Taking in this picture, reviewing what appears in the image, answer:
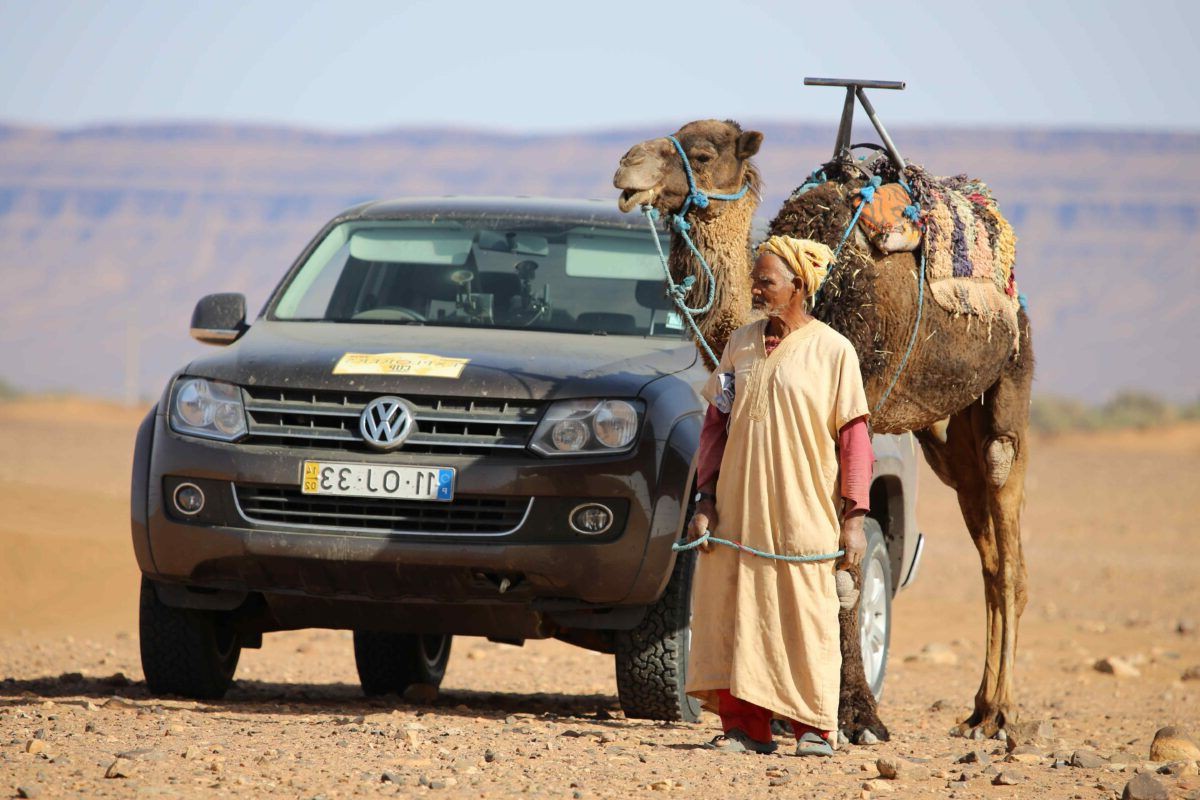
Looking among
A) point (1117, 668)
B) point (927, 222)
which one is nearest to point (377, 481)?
point (927, 222)

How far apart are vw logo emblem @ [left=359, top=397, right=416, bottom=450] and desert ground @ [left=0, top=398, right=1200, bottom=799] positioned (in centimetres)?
104

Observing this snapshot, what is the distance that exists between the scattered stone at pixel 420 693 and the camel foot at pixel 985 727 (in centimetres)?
245

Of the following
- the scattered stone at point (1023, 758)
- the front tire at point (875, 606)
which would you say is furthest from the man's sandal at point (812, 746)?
the front tire at point (875, 606)

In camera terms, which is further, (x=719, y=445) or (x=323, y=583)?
(x=323, y=583)

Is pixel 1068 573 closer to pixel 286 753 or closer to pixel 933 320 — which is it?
pixel 933 320

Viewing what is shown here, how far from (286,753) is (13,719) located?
129 cm

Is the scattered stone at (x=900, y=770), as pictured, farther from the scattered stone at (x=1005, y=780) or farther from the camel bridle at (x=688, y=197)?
the camel bridle at (x=688, y=197)

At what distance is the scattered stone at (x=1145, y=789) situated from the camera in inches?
219

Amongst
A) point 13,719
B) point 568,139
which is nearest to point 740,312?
point 13,719

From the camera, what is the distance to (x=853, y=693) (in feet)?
22.4

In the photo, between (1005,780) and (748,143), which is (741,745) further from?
(748,143)

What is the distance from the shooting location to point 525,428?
6797mm

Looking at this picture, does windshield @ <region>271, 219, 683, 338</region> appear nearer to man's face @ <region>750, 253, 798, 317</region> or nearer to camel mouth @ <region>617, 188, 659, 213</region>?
camel mouth @ <region>617, 188, 659, 213</region>

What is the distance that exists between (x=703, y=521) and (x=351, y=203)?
254 ft
